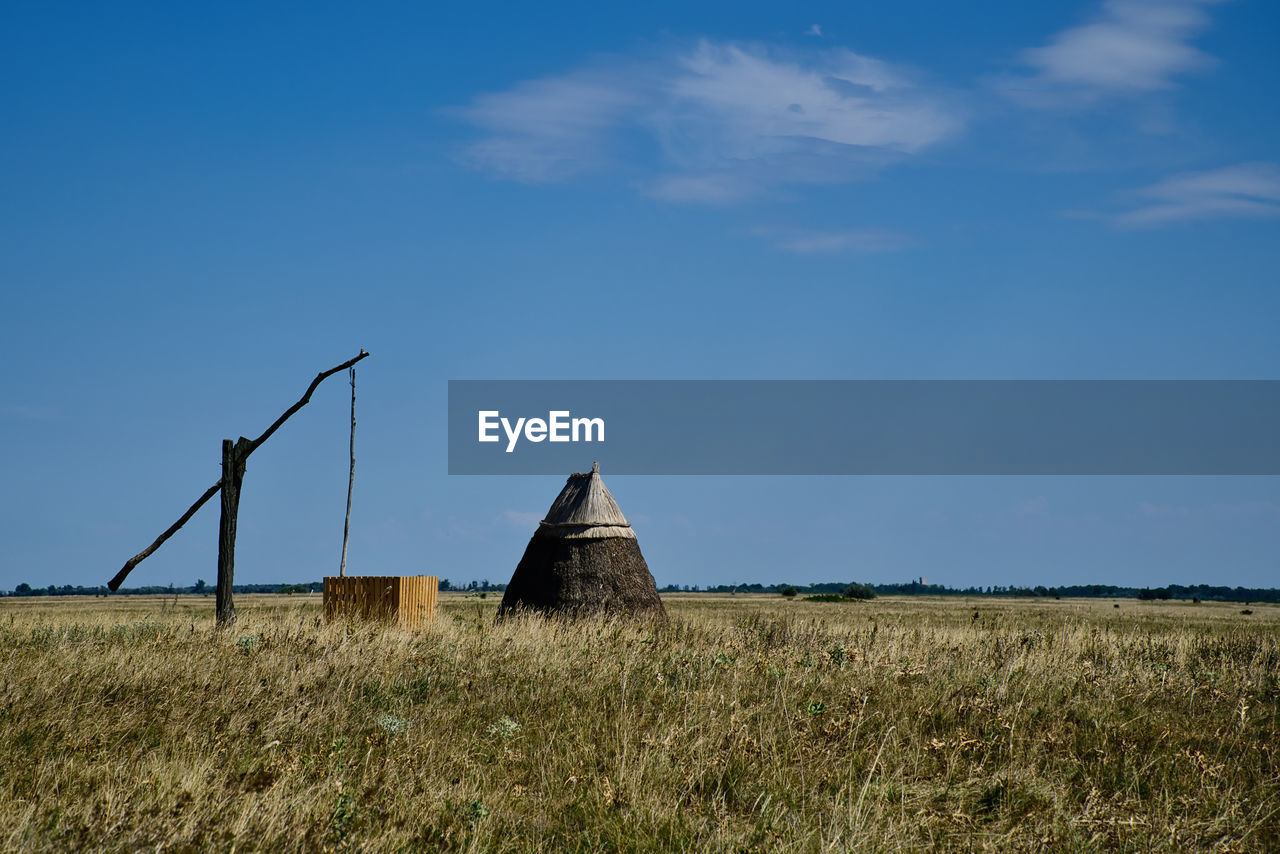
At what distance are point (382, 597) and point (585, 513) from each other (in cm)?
478

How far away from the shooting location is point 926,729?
9.02 meters

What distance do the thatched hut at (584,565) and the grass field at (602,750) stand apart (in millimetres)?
7731

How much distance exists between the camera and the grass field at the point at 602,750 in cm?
606

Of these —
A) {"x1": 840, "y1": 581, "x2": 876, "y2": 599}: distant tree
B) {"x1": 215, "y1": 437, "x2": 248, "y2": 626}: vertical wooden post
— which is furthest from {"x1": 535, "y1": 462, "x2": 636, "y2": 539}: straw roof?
{"x1": 840, "y1": 581, "x2": 876, "y2": 599}: distant tree

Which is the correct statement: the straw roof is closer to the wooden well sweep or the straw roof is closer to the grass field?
the wooden well sweep

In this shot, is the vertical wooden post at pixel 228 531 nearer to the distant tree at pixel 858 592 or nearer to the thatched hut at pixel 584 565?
the thatched hut at pixel 584 565

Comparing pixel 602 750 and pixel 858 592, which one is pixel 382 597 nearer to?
pixel 602 750

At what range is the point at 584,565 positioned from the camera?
819 inches

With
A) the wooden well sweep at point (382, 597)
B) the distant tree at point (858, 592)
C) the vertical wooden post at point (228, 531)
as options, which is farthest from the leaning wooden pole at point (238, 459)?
the distant tree at point (858, 592)

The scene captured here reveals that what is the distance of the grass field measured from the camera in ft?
19.9

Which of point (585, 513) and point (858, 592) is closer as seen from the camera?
point (585, 513)

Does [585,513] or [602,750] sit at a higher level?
[585,513]

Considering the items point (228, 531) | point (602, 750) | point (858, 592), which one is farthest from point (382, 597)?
point (858, 592)

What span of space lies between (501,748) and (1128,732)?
19.5ft
